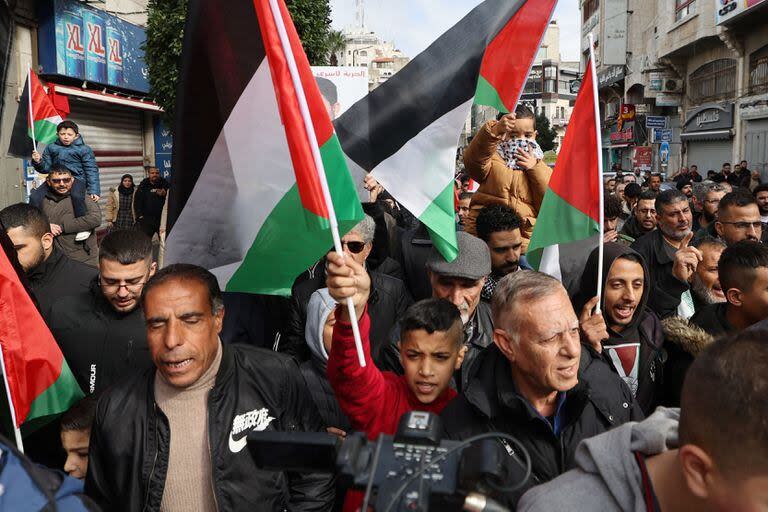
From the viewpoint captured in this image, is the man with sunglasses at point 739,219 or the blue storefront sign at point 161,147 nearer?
the man with sunglasses at point 739,219

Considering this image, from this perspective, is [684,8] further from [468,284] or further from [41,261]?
[41,261]

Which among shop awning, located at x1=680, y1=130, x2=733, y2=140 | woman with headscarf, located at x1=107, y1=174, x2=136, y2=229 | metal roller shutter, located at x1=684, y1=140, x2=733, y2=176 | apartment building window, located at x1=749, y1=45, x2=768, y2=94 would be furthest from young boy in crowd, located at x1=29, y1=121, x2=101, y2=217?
metal roller shutter, located at x1=684, y1=140, x2=733, y2=176

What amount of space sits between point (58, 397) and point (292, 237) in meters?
1.16

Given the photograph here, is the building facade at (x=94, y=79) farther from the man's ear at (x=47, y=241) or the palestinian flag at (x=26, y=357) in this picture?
the palestinian flag at (x=26, y=357)

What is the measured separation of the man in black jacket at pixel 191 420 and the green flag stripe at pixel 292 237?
44 centimetres

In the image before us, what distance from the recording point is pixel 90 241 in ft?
24.2

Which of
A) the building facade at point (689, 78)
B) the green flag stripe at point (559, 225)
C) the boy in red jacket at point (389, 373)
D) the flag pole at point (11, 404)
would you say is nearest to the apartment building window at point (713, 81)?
the building facade at point (689, 78)

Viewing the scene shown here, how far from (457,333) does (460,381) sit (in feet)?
1.14

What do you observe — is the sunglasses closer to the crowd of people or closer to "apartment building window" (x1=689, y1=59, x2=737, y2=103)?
the crowd of people

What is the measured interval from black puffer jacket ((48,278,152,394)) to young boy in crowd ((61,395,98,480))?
0.95 ft

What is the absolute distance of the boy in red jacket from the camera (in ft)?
8.00

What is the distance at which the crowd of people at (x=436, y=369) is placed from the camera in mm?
1500

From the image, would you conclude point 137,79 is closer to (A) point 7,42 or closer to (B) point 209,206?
(A) point 7,42

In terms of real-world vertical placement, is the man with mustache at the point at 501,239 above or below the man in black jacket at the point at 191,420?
above
